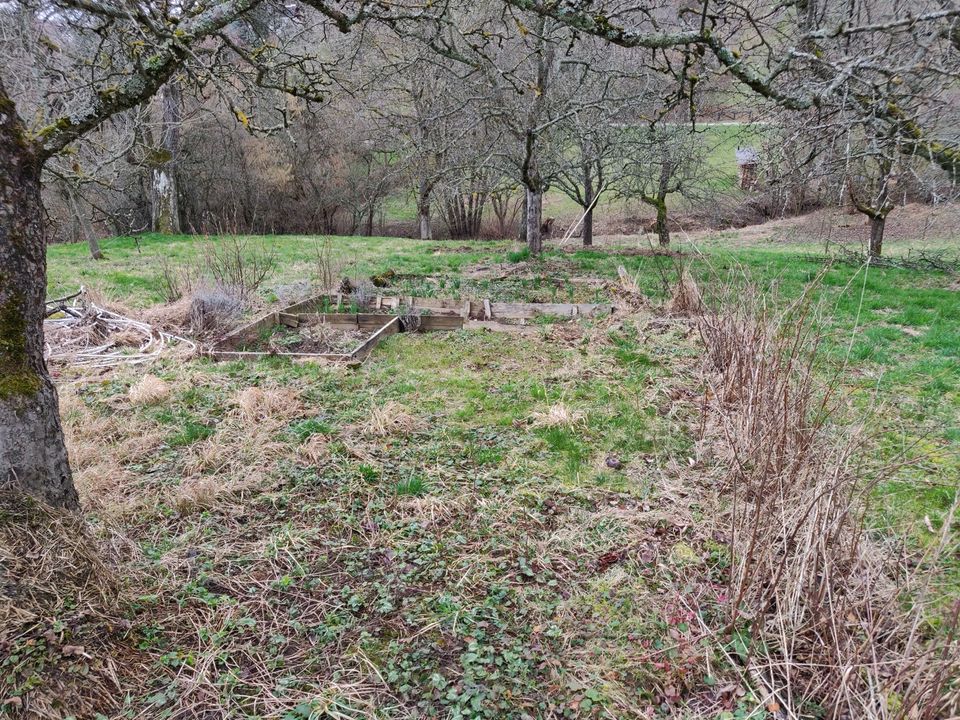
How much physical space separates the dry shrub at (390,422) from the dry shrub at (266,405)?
2.00 ft

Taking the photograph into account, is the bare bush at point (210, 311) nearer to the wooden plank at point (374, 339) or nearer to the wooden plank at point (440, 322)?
the wooden plank at point (374, 339)

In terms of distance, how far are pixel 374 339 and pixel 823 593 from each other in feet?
15.4

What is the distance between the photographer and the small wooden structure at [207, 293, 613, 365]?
609 centimetres

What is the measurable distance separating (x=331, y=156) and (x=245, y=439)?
63.2ft

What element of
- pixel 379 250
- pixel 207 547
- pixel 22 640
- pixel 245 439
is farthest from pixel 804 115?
pixel 379 250

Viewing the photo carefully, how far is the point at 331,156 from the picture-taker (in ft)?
68.5

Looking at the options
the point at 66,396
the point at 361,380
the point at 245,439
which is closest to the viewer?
the point at 245,439

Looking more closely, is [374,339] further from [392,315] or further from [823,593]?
[823,593]

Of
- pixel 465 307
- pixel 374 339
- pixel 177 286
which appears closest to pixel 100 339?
pixel 177 286

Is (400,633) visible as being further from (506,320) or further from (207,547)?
(506,320)

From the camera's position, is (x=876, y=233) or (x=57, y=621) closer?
(x=57, y=621)

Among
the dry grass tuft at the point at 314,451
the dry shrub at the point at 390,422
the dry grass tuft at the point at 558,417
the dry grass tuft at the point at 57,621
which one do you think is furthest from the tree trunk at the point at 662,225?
the dry grass tuft at the point at 57,621

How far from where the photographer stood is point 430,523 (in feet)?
9.71

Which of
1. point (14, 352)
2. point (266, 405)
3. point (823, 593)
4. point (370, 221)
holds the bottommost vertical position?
point (823, 593)
